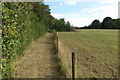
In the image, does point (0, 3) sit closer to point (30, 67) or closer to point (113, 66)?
point (30, 67)

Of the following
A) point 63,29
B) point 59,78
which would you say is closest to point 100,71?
point 59,78

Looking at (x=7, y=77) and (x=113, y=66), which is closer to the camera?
(x=7, y=77)

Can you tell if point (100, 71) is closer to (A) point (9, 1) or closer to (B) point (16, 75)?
(B) point (16, 75)

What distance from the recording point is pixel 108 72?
8.13 m

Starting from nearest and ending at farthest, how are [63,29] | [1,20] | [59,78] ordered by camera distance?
[1,20] < [59,78] < [63,29]

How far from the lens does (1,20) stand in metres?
5.04

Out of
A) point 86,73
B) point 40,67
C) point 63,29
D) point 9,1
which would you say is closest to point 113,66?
point 86,73

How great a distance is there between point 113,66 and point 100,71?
1.49 meters

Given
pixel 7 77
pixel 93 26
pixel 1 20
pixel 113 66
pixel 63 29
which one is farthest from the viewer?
pixel 93 26

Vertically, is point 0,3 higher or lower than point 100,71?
higher

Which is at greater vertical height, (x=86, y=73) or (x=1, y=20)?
(x=1, y=20)

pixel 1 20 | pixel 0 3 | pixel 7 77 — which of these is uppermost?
pixel 0 3

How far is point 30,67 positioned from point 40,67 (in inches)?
17.7

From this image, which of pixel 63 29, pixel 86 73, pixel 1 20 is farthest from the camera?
pixel 63 29
